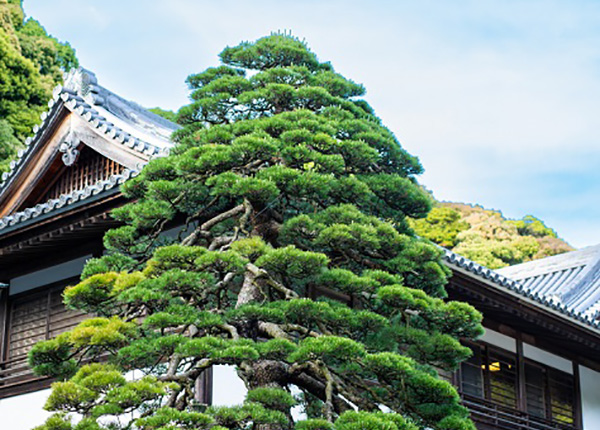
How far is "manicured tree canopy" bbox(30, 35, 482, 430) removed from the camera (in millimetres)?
7734

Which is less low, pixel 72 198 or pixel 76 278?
pixel 72 198

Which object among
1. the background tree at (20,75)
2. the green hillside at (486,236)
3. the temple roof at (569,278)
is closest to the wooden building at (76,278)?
the temple roof at (569,278)

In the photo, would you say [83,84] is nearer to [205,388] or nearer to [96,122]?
[96,122]

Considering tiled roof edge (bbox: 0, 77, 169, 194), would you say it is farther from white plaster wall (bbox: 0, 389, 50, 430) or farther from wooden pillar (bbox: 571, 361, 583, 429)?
wooden pillar (bbox: 571, 361, 583, 429)

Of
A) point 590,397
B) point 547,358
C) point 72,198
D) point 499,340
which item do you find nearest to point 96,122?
point 72,198

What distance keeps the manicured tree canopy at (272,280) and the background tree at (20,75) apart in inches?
649

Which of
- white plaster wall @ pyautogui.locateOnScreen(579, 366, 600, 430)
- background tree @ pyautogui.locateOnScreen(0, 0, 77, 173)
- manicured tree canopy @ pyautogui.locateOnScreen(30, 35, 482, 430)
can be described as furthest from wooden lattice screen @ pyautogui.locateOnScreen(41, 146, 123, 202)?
background tree @ pyautogui.locateOnScreen(0, 0, 77, 173)

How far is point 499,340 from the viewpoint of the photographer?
52.2 ft

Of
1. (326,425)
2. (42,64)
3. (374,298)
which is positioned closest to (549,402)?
(374,298)

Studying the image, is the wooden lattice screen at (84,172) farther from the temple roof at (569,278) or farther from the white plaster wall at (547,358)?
the temple roof at (569,278)

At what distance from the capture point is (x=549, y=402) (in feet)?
55.7

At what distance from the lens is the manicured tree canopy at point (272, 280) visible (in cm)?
773

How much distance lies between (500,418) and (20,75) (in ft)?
68.8

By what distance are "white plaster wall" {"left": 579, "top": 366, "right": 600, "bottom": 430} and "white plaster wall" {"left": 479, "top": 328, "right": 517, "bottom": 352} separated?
8.31 feet
